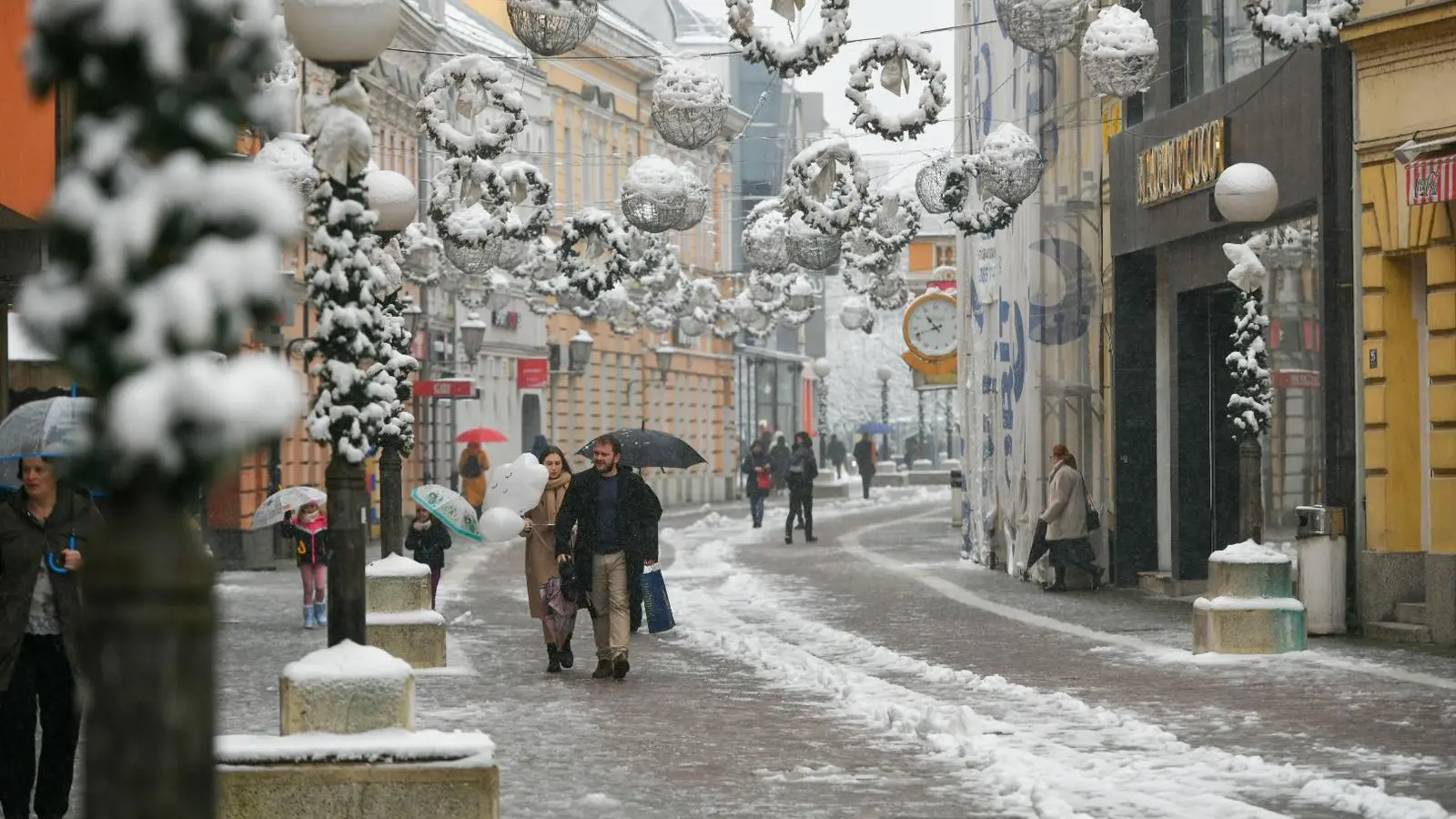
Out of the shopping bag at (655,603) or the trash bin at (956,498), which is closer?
the shopping bag at (655,603)

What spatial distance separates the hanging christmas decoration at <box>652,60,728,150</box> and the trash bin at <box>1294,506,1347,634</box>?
6067 millimetres

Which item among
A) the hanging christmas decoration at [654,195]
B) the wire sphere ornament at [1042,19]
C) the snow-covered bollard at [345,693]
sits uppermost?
the wire sphere ornament at [1042,19]

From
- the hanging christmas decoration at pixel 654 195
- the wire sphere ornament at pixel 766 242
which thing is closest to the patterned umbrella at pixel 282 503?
the hanging christmas decoration at pixel 654 195

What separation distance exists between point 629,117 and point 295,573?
3533 cm

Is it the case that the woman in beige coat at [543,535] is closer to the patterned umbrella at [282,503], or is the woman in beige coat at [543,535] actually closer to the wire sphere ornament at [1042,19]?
the patterned umbrella at [282,503]

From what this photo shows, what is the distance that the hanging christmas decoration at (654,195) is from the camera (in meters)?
22.0

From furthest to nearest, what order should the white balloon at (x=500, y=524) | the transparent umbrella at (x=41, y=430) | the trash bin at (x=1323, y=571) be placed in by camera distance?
the trash bin at (x=1323, y=571) < the white balloon at (x=500, y=524) < the transparent umbrella at (x=41, y=430)

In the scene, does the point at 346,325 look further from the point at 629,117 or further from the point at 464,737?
the point at 629,117

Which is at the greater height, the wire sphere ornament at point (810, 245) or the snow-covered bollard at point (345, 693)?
the wire sphere ornament at point (810, 245)

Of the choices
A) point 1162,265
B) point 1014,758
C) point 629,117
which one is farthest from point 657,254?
point 629,117

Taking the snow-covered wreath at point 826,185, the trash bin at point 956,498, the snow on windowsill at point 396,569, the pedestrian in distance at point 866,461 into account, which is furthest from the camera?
the pedestrian in distance at point 866,461

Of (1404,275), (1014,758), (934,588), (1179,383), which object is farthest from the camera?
(934,588)

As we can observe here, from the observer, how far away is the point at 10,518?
33.6ft

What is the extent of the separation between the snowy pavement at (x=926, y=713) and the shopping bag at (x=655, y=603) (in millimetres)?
257
